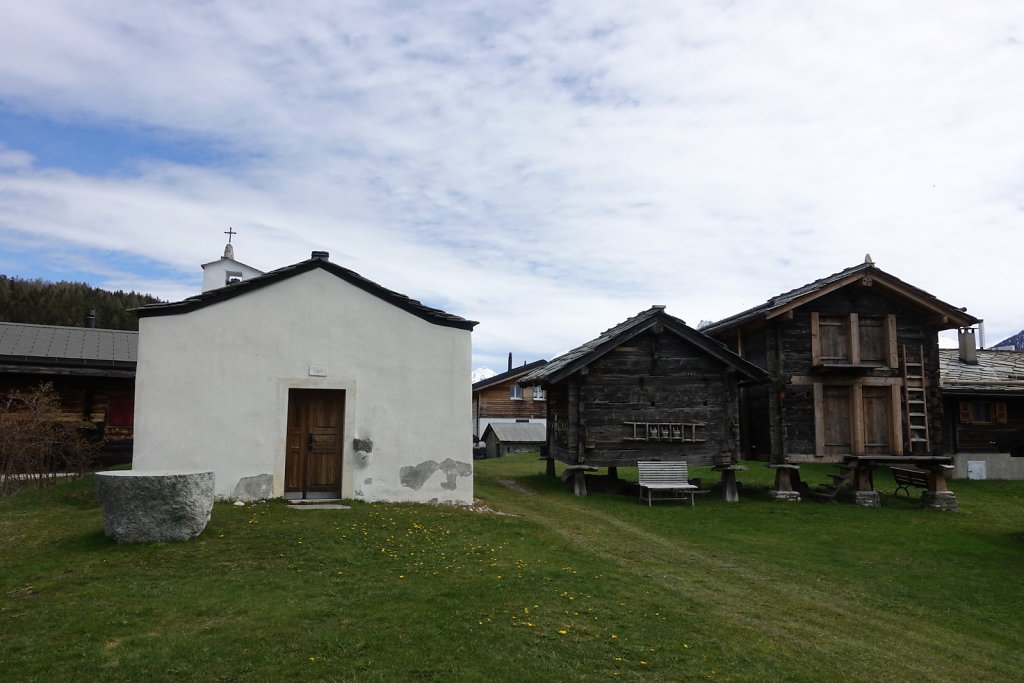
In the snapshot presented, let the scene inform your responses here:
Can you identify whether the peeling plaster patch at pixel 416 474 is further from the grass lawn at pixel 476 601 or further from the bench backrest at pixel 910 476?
the bench backrest at pixel 910 476

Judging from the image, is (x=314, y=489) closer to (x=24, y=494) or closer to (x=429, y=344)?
(x=429, y=344)

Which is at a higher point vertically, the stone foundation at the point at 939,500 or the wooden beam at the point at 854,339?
the wooden beam at the point at 854,339

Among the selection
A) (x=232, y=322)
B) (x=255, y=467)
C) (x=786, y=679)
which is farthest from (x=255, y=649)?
(x=232, y=322)

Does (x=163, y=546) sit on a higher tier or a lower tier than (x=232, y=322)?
lower

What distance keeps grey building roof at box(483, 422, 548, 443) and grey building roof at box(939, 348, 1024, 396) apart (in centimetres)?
1980

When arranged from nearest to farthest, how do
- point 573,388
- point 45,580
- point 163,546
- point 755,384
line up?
1. point 45,580
2. point 163,546
3. point 573,388
4. point 755,384

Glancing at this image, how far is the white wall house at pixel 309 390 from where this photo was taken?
13.4 metres

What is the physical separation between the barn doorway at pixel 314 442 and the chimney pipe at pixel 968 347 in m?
27.6

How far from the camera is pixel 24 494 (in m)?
14.7

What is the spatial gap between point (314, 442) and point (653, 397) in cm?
1021

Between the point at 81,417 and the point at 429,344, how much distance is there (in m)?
14.9

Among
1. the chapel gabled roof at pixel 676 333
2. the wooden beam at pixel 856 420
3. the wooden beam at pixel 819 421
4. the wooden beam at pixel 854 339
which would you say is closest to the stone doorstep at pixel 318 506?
the chapel gabled roof at pixel 676 333

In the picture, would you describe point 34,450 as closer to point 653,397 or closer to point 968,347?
point 653,397

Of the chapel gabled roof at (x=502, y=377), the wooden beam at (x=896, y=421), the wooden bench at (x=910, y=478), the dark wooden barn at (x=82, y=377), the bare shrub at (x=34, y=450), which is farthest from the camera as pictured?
the chapel gabled roof at (x=502, y=377)
